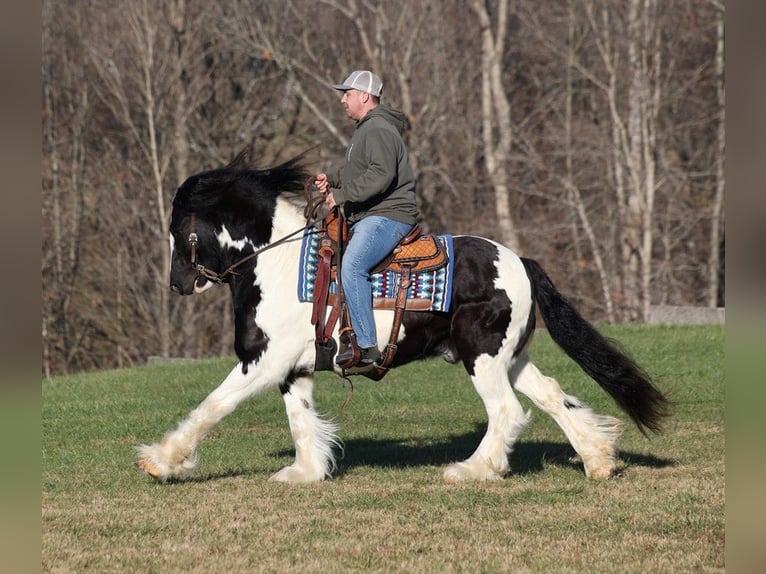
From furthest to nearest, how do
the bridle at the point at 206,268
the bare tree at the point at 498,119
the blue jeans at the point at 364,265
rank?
the bare tree at the point at 498,119 < the bridle at the point at 206,268 < the blue jeans at the point at 364,265

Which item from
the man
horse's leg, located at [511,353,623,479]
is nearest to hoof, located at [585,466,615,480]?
horse's leg, located at [511,353,623,479]

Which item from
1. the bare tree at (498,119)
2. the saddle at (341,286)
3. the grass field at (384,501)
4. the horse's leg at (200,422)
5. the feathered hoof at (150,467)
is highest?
the bare tree at (498,119)

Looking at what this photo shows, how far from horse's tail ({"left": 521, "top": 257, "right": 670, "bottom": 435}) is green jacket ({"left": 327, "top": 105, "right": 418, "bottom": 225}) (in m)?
1.00

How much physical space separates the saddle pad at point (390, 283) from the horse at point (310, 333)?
85 millimetres

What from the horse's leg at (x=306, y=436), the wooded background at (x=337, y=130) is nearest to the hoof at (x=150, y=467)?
the horse's leg at (x=306, y=436)

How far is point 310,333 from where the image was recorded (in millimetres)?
7586

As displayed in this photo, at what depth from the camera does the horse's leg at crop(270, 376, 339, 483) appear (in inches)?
309

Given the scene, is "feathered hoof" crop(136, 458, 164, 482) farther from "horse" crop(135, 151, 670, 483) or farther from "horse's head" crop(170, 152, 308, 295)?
"horse's head" crop(170, 152, 308, 295)

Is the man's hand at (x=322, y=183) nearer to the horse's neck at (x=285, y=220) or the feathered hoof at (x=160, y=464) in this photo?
the horse's neck at (x=285, y=220)

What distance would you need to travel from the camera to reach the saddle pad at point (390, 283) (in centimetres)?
756

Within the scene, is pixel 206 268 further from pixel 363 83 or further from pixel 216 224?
pixel 363 83

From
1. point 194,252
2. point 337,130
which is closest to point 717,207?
point 337,130
